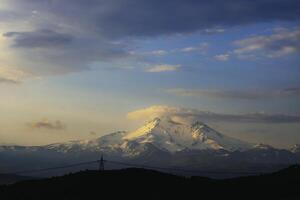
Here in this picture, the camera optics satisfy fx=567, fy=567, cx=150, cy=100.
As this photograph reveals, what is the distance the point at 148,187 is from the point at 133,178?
12.3 ft

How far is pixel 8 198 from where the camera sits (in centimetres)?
6266

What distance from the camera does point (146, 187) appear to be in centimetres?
6444

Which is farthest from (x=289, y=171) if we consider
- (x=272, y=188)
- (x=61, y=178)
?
(x=61, y=178)

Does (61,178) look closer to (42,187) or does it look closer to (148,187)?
(42,187)

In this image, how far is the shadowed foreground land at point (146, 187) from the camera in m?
61.9

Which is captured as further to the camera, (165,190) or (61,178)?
(61,178)

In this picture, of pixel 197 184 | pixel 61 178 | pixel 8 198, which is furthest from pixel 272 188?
pixel 8 198

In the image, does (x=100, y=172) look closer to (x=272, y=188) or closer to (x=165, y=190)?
(x=165, y=190)

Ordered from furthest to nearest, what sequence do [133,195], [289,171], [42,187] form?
[289,171] → [42,187] → [133,195]

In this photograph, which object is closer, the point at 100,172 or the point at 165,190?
the point at 165,190

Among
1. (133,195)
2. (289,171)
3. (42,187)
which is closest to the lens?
(133,195)

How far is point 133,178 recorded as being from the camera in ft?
222

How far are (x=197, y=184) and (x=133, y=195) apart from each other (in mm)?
8867

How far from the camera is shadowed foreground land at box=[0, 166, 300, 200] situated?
61.9 metres
